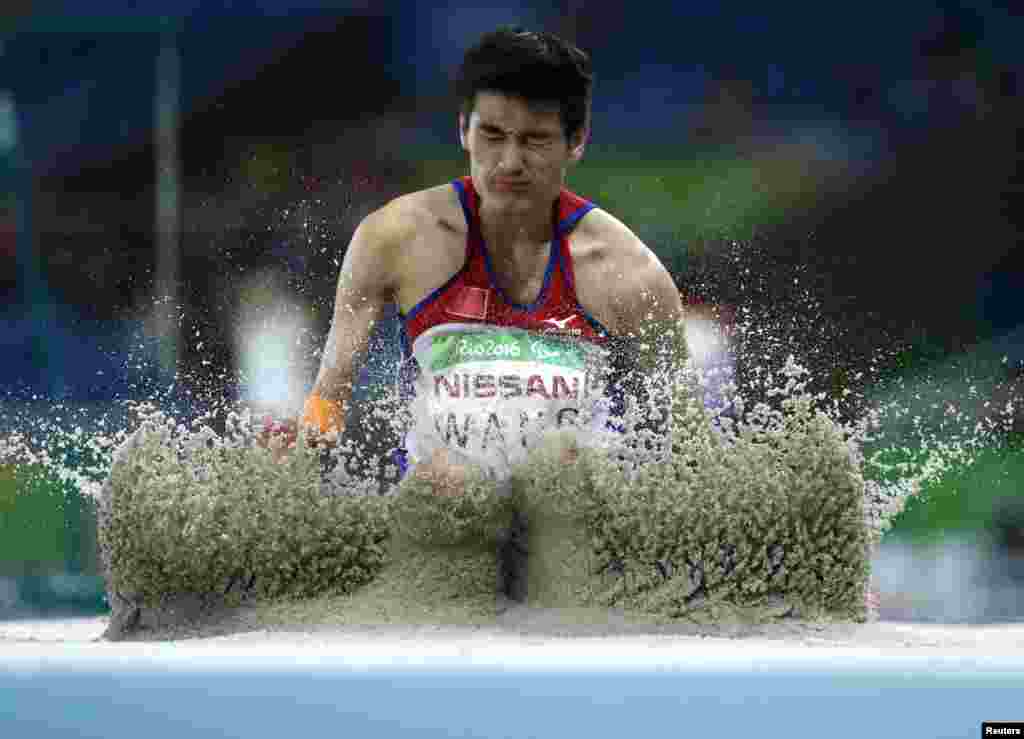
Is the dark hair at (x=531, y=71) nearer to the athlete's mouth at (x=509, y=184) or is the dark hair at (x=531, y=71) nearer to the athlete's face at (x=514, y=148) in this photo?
the athlete's face at (x=514, y=148)

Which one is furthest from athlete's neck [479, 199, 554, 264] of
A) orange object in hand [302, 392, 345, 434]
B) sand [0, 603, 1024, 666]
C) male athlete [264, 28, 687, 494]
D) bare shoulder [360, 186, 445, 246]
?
sand [0, 603, 1024, 666]

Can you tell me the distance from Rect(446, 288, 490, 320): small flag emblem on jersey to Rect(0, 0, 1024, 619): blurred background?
3.66 ft

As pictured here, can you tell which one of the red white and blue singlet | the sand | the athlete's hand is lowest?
the sand

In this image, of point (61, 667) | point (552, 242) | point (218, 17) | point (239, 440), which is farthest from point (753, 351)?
point (218, 17)

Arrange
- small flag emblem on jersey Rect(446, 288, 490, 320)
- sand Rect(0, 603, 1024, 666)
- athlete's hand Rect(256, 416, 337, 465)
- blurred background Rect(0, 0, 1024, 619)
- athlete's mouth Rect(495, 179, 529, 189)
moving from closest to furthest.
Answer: sand Rect(0, 603, 1024, 666), athlete's hand Rect(256, 416, 337, 465), athlete's mouth Rect(495, 179, 529, 189), small flag emblem on jersey Rect(446, 288, 490, 320), blurred background Rect(0, 0, 1024, 619)

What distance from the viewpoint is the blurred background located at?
170 inches

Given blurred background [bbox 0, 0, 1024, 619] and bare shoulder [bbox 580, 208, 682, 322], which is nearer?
bare shoulder [bbox 580, 208, 682, 322]

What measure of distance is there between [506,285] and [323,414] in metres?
Answer: 0.45

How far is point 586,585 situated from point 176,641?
2.38 ft

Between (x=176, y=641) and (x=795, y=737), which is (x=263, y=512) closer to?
(x=176, y=641)

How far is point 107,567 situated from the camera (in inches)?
110

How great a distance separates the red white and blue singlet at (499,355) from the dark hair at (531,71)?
0.24 metres

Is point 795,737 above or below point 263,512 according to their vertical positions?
below

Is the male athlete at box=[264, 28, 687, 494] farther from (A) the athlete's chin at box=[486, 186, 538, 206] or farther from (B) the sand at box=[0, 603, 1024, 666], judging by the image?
(B) the sand at box=[0, 603, 1024, 666]
